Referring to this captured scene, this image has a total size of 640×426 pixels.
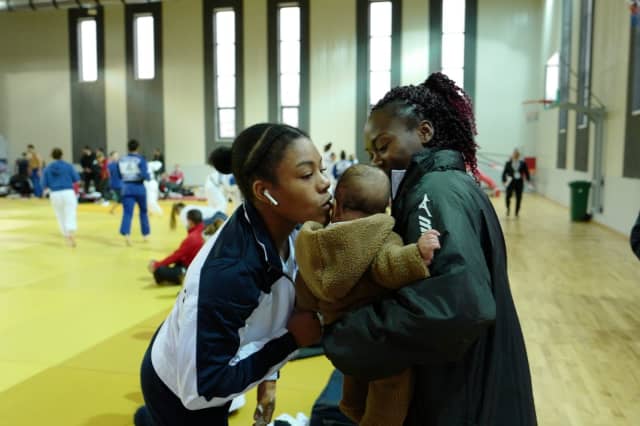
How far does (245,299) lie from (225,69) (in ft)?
82.4

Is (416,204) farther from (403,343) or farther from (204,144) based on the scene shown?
(204,144)

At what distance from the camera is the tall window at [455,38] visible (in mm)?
23172

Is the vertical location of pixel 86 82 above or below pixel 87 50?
below

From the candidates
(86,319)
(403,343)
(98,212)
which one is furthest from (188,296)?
(98,212)

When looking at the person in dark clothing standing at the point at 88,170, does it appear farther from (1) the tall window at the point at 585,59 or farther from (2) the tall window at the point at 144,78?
(1) the tall window at the point at 585,59

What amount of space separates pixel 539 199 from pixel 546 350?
16492 millimetres

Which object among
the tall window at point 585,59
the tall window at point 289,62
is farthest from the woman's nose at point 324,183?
the tall window at point 289,62

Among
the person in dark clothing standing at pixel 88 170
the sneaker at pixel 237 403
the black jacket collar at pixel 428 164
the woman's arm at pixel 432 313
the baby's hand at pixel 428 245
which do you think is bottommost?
the sneaker at pixel 237 403

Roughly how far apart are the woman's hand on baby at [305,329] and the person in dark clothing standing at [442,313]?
0.81ft

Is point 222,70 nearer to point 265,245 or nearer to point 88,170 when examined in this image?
point 88,170

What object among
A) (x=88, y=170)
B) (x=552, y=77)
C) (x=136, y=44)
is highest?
(x=136, y=44)

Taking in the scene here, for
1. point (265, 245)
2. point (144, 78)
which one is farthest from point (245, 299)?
point (144, 78)

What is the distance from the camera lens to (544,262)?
891 cm

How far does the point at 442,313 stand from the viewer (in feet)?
4.43
